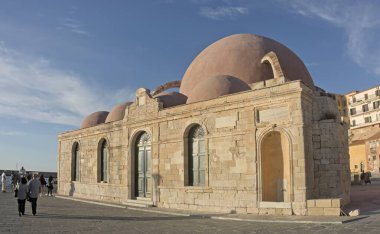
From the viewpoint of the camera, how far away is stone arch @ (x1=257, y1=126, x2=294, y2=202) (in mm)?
10945

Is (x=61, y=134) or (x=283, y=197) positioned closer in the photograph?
(x=283, y=197)

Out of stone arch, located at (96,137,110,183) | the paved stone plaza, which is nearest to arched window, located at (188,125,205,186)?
the paved stone plaza

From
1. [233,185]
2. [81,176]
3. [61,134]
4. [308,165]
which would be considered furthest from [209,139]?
[61,134]

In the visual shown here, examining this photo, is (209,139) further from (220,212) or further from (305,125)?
(305,125)

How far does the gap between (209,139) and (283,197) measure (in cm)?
→ 304

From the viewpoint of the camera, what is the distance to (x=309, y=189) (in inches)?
400

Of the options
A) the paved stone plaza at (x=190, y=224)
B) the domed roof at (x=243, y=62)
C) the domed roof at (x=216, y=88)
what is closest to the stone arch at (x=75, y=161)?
the domed roof at (x=243, y=62)

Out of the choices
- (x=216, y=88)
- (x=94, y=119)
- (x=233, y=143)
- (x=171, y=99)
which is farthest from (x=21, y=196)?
(x=94, y=119)

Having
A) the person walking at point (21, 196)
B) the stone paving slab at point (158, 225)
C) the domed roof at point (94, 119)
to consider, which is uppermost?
the domed roof at point (94, 119)

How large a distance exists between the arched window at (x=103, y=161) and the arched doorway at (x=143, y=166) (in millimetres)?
2934

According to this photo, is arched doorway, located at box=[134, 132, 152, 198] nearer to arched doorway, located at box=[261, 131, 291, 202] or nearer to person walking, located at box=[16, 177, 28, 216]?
person walking, located at box=[16, 177, 28, 216]

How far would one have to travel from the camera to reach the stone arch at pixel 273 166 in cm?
1095

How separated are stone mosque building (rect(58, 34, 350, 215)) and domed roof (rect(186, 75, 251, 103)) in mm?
40

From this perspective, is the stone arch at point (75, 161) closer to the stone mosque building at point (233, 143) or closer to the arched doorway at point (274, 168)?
the stone mosque building at point (233, 143)
